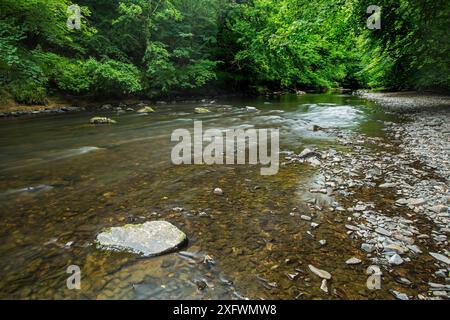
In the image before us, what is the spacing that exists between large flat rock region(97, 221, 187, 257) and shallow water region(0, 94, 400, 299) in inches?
3.5

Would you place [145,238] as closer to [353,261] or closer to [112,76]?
[353,261]

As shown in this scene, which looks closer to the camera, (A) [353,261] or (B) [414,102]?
(A) [353,261]

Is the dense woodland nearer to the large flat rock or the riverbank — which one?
the riverbank

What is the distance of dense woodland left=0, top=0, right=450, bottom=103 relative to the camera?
11625mm

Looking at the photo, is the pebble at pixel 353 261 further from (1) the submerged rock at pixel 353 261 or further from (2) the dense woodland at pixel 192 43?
(2) the dense woodland at pixel 192 43

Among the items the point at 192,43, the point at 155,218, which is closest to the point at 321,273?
the point at 155,218

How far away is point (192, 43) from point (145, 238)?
20883 millimetres

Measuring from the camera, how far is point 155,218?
10.8 feet

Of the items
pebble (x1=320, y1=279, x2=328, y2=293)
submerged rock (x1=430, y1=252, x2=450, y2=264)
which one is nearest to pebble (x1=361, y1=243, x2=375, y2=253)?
submerged rock (x1=430, y1=252, x2=450, y2=264)

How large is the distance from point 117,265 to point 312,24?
11548 mm

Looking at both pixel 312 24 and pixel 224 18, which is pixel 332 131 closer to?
pixel 312 24

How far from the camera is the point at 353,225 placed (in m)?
3.07

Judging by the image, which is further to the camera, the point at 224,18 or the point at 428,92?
the point at 224,18
